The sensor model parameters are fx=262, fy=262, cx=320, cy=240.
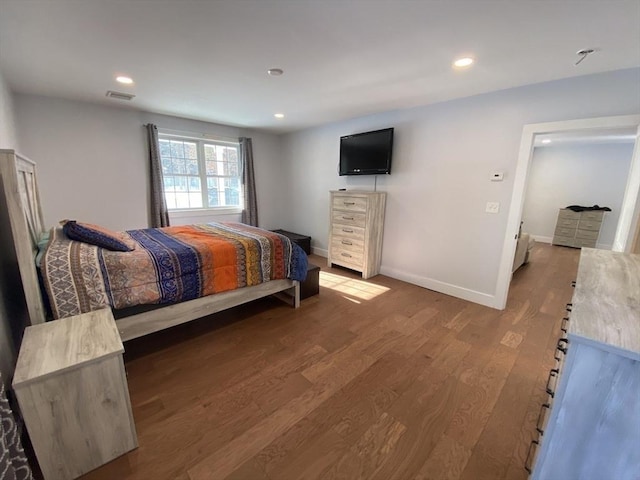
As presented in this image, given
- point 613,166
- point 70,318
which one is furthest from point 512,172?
point 613,166

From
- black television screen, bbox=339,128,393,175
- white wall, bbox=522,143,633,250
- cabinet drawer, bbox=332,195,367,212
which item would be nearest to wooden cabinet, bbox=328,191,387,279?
cabinet drawer, bbox=332,195,367,212

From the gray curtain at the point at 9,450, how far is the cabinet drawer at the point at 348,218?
348cm

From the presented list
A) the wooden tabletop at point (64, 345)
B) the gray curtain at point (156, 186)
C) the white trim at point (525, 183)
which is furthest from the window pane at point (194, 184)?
the white trim at point (525, 183)

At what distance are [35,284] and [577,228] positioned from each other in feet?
28.9

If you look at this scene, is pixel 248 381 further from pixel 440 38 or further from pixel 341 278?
pixel 440 38

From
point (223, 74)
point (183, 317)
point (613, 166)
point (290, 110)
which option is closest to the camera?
point (183, 317)

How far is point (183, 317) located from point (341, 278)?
7.58 ft

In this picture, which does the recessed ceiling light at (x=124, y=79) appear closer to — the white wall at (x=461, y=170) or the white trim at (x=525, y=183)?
the white wall at (x=461, y=170)

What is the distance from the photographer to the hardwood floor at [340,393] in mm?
1338

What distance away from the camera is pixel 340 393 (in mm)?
1772

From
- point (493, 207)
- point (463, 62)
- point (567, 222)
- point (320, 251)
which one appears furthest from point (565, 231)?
point (463, 62)

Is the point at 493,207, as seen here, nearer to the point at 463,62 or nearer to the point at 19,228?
the point at 463,62

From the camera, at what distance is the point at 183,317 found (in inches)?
84.4

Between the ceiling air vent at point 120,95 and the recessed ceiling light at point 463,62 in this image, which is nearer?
the recessed ceiling light at point 463,62
